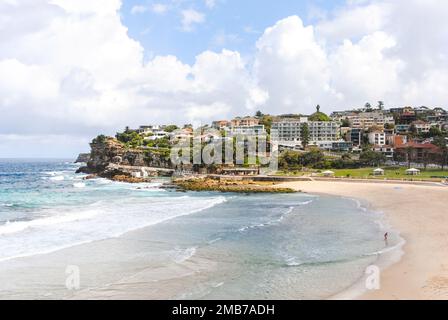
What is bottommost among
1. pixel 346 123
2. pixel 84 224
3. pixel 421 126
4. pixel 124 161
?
pixel 84 224

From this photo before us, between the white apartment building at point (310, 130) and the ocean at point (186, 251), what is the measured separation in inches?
3245

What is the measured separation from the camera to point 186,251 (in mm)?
21281

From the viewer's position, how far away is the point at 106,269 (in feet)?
59.6

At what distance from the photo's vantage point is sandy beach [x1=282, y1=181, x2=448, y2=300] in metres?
14.8

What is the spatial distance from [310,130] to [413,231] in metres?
96.1

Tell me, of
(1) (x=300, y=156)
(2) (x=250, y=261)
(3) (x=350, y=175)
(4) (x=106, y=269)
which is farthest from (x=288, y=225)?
(1) (x=300, y=156)

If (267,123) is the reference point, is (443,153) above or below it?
below

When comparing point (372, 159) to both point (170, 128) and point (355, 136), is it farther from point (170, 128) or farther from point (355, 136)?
point (170, 128)

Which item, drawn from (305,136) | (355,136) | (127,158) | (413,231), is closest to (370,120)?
(355,136)

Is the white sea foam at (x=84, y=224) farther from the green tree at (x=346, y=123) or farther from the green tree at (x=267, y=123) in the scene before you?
the green tree at (x=346, y=123)

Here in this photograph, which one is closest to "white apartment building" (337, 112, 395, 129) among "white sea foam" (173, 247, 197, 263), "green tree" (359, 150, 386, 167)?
"green tree" (359, 150, 386, 167)

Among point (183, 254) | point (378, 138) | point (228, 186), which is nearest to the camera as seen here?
point (183, 254)
